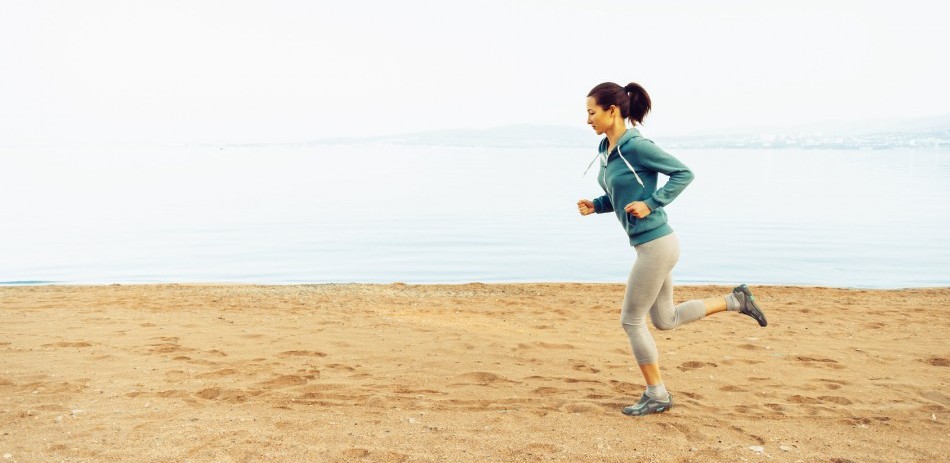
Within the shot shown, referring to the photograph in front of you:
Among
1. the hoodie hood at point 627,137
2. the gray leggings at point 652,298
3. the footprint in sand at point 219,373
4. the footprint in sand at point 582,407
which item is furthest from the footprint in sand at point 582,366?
the footprint in sand at point 219,373

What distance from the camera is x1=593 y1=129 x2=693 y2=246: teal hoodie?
449 cm

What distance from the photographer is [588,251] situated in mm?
20219

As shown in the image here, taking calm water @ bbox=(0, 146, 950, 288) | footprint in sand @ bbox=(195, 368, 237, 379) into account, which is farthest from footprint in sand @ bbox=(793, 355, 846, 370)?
calm water @ bbox=(0, 146, 950, 288)

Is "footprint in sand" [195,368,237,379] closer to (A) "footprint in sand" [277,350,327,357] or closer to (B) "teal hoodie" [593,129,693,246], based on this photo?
(A) "footprint in sand" [277,350,327,357]

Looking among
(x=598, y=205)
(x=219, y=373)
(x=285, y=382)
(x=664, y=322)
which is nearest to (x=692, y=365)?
(x=664, y=322)

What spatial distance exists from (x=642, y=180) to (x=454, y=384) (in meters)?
2.22

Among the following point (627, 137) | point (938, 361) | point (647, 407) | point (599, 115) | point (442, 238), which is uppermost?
point (599, 115)

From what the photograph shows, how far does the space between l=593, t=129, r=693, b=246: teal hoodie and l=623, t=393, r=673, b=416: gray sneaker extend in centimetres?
105

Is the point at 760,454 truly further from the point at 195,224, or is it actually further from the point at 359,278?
the point at 195,224

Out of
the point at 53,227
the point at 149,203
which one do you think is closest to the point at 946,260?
the point at 53,227

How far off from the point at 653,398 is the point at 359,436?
1841mm

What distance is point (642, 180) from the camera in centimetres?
460

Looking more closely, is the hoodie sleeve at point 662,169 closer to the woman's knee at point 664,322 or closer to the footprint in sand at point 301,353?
the woman's knee at point 664,322

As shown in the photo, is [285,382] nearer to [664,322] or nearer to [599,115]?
[664,322]
